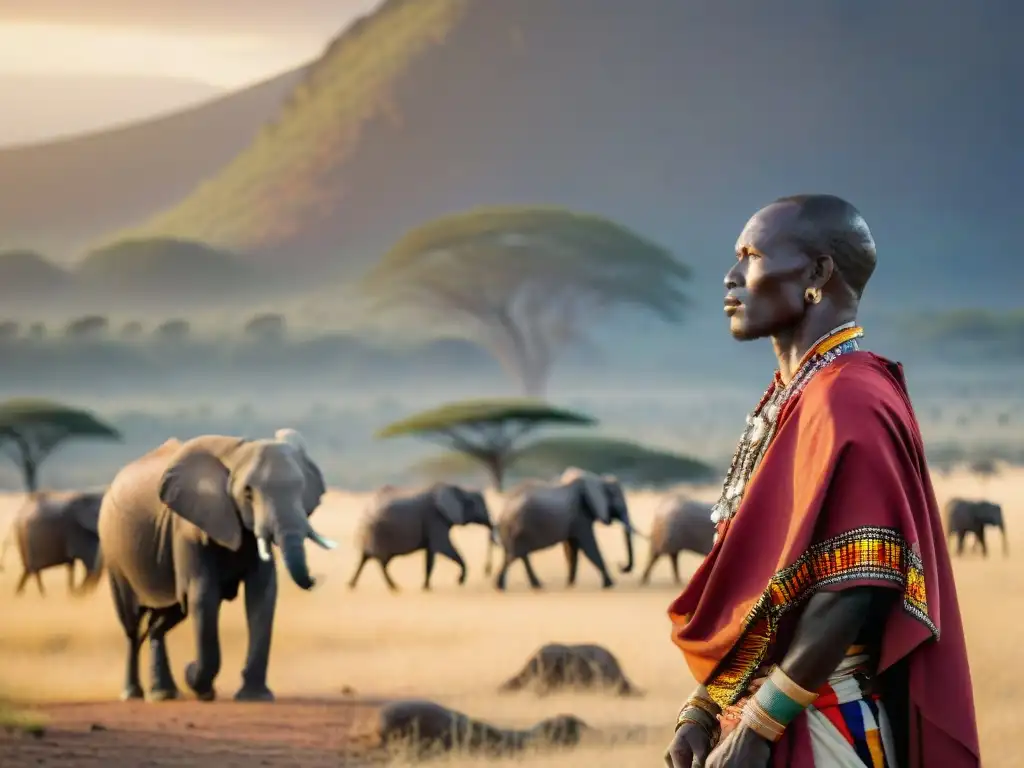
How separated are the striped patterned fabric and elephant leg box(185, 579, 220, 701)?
620 cm

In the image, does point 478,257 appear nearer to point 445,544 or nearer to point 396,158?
point 396,158

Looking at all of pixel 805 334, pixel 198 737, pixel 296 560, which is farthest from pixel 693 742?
pixel 296 560

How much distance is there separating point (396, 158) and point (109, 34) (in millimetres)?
12853

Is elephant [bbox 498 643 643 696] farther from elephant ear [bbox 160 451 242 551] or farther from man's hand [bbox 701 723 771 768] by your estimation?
man's hand [bbox 701 723 771 768]

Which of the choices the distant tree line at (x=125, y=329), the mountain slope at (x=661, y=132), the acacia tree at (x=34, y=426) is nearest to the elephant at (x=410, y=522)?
the acacia tree at (x=34, y=426)

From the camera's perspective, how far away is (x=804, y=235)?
2.99m

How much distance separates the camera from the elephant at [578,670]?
9445mm

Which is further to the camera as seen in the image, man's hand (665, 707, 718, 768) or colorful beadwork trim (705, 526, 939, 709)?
man's hand (665, 707, 718, 768)

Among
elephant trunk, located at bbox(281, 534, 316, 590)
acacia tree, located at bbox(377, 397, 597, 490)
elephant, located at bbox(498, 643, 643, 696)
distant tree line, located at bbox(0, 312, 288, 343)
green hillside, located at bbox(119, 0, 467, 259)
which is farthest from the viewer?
green hillside, located at bbox(119, 0, 467, 259)

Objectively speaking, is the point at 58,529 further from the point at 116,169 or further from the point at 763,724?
the point at 116,169

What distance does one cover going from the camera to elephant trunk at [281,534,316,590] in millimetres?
8281

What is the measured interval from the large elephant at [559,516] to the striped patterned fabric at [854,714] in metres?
13.4

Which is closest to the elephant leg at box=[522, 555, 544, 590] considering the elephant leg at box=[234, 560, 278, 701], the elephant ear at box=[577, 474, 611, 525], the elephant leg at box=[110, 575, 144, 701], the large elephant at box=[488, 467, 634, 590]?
the large elephant at box=[488, 467, 634, 590]

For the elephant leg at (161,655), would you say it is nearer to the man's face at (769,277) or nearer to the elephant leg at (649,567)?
the man's face at (769,277)
